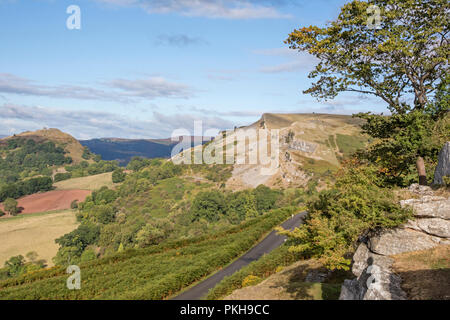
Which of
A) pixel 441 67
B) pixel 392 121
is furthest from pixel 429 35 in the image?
pixel 392 121

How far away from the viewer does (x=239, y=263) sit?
49719 millimetres

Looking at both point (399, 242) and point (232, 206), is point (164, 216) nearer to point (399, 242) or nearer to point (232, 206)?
point (232, 206)

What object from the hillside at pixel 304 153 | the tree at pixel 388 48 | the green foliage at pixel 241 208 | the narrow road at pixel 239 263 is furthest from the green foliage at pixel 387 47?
the hillside at pixel 304 153

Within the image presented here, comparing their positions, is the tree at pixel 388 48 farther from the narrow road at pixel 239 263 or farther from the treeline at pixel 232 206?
the treeline at pixel 232 206

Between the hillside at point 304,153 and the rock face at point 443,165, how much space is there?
115903mm

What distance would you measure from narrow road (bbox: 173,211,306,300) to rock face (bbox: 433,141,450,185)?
14158mm

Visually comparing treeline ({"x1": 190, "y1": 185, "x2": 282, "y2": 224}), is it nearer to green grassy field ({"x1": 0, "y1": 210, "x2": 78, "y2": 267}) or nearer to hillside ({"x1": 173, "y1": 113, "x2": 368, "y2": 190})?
hillside ({"x1": 173, "y1": 113, "x2": 368, "y2": 190})

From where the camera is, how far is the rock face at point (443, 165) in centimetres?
1864

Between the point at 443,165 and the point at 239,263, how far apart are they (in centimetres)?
3627

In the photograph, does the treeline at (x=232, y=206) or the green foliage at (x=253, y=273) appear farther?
the treeline at (x=232, y=206)

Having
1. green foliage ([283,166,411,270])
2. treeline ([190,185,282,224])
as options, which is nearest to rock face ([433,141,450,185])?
green foliage ([283,166,411,270])

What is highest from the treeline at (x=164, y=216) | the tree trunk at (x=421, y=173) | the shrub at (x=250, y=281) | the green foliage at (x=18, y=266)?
the tree trunk at (x=421, y=173)

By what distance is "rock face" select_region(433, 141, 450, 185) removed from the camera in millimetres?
18641

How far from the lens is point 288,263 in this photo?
129ft
